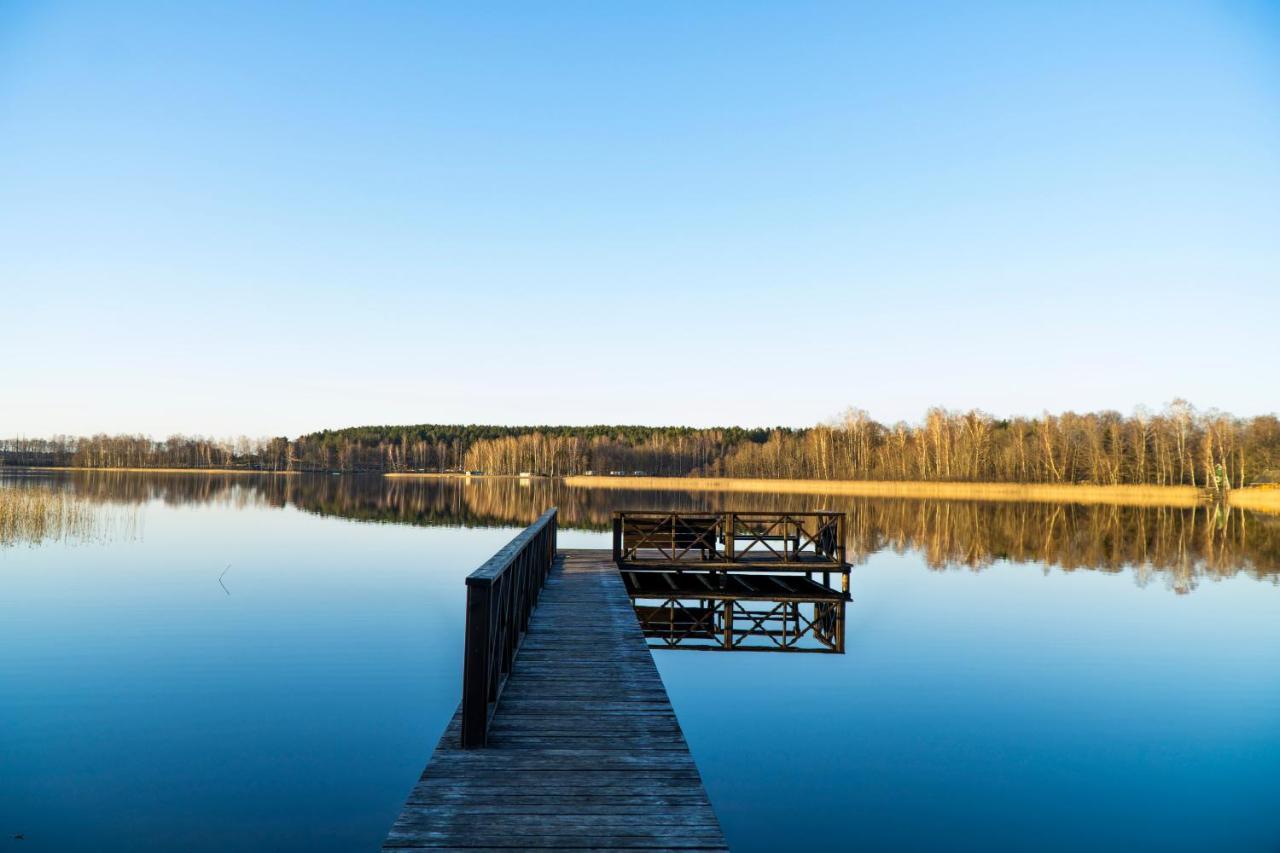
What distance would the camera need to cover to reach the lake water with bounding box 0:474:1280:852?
673 cm

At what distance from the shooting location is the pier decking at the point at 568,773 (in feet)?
14.6

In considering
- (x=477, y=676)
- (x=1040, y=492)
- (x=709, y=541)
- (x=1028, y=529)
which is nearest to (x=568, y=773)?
(x=477, y=676)

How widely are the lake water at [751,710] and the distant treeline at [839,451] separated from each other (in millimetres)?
59058

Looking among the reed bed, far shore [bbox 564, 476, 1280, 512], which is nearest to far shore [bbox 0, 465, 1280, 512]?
far shore [bbox 564, 476, 1280, 512]

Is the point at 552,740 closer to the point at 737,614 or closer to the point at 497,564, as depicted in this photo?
the point at 497,564

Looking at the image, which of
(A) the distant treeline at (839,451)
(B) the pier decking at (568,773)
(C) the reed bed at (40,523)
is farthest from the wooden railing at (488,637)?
(A) the distant treeline at (839,451)

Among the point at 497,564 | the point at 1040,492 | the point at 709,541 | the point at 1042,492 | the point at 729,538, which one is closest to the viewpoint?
the point at 497,564

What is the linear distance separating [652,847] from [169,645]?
11.1 metres

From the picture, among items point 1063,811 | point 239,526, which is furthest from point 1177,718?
point 239,526

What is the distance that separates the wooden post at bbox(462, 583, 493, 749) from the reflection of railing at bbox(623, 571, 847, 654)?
21.6 ft

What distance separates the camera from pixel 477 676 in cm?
571

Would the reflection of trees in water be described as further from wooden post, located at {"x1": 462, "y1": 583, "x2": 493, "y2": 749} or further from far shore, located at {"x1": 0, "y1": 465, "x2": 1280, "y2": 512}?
wooden post, located at {"x1": 462, "y1": 583, "x2": 493, "y2": 749}

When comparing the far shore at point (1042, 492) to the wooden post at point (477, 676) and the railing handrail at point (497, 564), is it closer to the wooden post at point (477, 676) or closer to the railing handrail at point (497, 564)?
the railing handrail at point (497, 564)

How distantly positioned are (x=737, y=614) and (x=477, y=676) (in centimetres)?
1095
